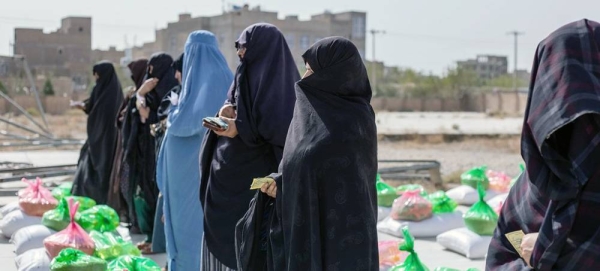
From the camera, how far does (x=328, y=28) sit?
75.9 m

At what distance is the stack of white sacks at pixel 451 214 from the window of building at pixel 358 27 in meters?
74.5

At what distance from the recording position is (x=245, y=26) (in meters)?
64.7

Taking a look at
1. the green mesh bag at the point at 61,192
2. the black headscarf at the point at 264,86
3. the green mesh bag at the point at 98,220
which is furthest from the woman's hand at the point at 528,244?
the green mesh bag at the point at 61,192

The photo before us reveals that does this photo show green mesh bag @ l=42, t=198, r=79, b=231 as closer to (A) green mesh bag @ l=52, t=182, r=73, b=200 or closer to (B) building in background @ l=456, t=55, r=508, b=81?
(A) green mesh bag @ l=52, t=182, r=73, b=200

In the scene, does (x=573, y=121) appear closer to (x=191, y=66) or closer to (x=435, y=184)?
(x=191, y=66)

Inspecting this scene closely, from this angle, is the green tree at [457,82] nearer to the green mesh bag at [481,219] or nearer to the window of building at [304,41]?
the window of building at [304,41]

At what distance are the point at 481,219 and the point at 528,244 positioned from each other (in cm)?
417

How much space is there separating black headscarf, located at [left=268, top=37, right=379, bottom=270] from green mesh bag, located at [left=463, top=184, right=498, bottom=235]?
353 cm

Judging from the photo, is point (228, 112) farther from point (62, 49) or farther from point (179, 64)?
point (62, 49)

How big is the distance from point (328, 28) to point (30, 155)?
198 feet

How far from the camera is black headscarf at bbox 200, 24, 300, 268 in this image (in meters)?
4.18

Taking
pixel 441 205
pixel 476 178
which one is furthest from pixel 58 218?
pixel 476 178

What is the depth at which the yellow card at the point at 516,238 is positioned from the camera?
2605 mm

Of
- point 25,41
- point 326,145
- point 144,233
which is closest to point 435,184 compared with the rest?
point 144,233
